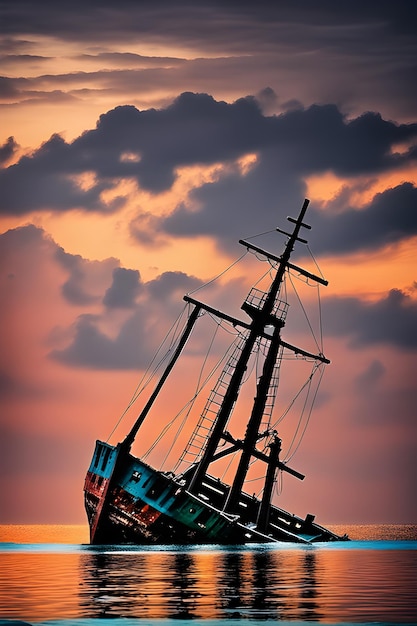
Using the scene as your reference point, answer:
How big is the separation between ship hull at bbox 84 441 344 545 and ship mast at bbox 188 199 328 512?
265 centimetres

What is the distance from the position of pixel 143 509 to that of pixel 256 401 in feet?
24.1

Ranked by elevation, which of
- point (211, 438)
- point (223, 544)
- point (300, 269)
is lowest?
point (223, 544)

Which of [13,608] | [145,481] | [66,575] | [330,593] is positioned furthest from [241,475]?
[13,608]

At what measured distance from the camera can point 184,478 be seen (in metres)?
52.8

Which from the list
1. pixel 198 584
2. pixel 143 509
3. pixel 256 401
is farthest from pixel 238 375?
pixel 198 584

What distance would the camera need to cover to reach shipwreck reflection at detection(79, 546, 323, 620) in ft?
87.6

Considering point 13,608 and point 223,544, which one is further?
point 223,544

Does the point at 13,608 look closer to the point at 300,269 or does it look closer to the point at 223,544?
the point at 223,544

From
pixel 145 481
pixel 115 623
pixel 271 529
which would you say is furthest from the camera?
pixel 271 529

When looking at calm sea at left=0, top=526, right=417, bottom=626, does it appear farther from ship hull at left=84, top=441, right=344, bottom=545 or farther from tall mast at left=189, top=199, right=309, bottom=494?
tall mast at left=189, top=199, right=309, bottom=494

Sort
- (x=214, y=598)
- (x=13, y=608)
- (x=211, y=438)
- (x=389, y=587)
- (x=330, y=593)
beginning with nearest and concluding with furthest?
(x=13, y=608) → (x=214, y=598) → (x=330, y=593) → (x=389, y=587) → (x=211, y=438)

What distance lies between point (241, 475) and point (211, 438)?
6.21 ft

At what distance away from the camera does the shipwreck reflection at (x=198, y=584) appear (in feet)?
87.6

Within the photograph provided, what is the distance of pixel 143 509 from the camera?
46531mm
